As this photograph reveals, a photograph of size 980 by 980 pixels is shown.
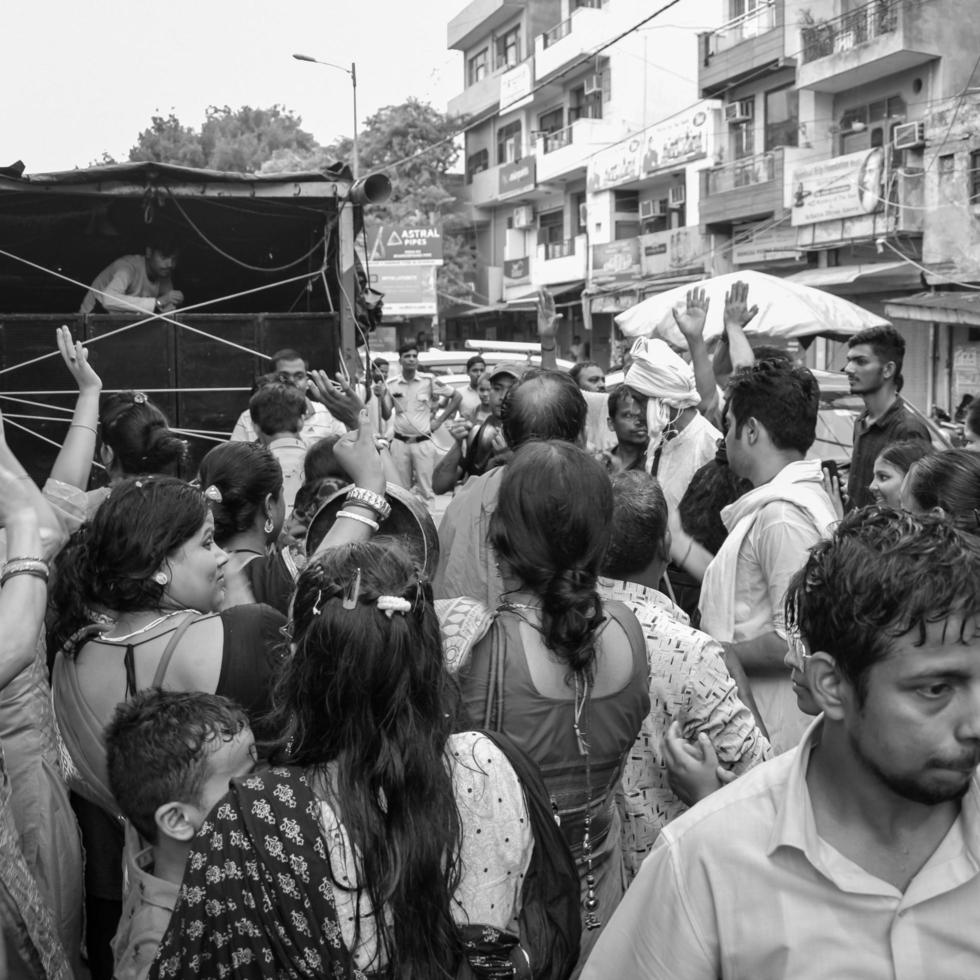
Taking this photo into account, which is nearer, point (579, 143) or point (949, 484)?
point (949, 484)

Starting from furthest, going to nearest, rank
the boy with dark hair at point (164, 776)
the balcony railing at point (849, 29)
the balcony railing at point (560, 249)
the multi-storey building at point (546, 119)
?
1. the balcony railing at point (560, 249)
2. the multi-storey building at point (546, 119)
3. the balcony railing at point (849, 29)
4. the boy with dark hair at point (164, 776)

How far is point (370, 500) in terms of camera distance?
2840mm

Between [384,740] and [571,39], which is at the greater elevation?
[571,39]

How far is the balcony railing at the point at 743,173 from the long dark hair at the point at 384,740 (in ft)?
79.4

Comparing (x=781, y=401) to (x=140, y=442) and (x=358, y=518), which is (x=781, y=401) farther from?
(x=140, y=442)

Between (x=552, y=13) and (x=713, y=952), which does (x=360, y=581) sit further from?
(x=552, y=13)

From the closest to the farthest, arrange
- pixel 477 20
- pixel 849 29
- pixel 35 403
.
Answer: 1. pixel 35 403
2. pixel 849 29
3. pixel 477 20

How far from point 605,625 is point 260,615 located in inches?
29.1

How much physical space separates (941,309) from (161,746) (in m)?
16.9

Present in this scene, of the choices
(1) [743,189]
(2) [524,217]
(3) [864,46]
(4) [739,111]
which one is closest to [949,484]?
(3) [864,46]

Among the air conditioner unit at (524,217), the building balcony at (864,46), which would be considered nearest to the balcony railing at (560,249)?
the air conditioner unit at (524,217)

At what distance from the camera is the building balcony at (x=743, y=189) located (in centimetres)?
2417

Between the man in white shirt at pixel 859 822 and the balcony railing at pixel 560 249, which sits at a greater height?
the balcony railing at pixel 560 249

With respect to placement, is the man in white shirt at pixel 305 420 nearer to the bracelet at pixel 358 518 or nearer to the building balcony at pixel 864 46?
the bracelet at pixel 358 518
